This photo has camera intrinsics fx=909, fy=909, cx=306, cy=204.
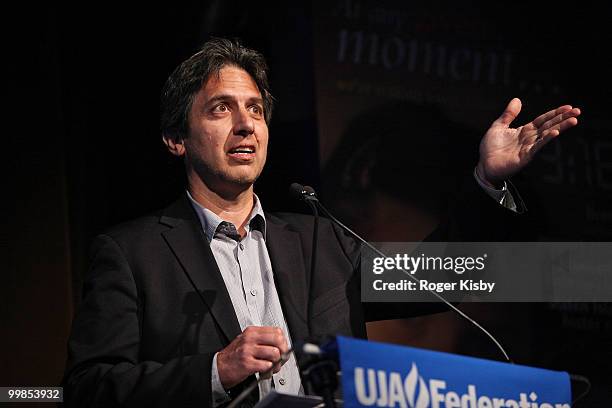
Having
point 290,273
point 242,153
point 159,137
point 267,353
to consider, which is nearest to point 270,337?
point 267,353

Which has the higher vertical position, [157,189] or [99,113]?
[99,113]

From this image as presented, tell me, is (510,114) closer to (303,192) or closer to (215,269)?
(303,192)

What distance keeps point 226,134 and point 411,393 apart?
4.30 ft

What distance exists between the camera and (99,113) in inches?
159

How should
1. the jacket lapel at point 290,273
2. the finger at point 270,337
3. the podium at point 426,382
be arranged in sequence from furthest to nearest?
1. the jacket lapel at point 290,273
2. the finger at point 270,337
3. the podium at point 426,382

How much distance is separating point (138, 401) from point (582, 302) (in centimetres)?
221

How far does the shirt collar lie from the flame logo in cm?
110

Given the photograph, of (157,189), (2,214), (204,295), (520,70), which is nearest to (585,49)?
(520,70)

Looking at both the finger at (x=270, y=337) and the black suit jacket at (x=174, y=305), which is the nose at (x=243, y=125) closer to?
the black suit jacket at (x=174, y=305)

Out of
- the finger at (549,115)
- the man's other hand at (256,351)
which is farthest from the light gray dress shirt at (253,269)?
the man's other hand at (256,351)

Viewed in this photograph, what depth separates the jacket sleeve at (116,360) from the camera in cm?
228

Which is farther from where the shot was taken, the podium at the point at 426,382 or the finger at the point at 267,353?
the finger at the point at 267,353

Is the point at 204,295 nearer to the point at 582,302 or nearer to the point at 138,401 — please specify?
the point at 138,401

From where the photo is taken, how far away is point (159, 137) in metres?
4.13
